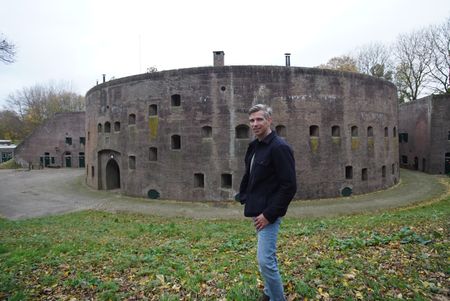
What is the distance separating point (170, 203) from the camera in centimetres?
1421

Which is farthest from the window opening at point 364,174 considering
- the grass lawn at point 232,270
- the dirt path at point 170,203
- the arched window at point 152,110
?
the arched window at point 152,110

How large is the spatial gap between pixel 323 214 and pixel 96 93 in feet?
52.3

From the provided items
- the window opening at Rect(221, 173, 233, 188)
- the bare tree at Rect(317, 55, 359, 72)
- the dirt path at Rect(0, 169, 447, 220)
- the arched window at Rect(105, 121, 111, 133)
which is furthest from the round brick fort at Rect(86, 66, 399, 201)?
the bare tree at Rect(317, 55, 359, 72)

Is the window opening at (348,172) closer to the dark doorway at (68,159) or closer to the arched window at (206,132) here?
the arched window at (206,132)

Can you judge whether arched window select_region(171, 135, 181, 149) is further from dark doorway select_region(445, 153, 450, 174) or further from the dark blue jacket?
dark doorway select_region(445, 153, 450, 174)

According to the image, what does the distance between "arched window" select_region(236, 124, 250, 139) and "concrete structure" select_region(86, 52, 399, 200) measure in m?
0.05

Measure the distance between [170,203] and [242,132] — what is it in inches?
211

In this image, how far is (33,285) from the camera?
141 inches

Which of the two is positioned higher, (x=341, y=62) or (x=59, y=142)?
(x=341, y=62)

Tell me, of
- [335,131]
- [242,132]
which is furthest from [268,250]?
[335,131]

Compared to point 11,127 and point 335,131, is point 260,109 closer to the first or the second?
point 335,131

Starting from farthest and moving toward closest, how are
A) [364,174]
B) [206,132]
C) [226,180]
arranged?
[364,174], [206,132], [226,180]

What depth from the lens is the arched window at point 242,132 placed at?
47.2 feet

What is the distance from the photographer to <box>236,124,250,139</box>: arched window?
1440 cm
